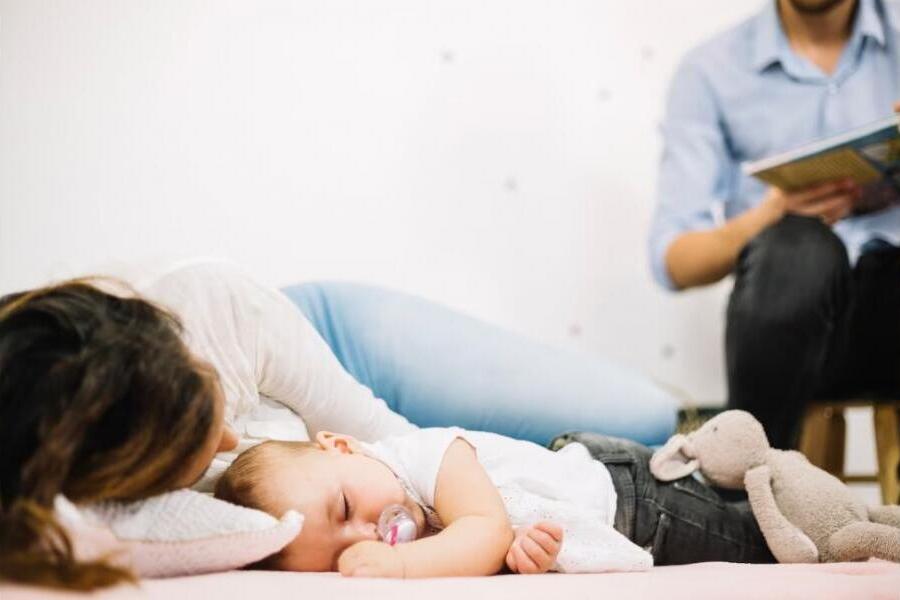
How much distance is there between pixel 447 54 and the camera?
4.57 ft

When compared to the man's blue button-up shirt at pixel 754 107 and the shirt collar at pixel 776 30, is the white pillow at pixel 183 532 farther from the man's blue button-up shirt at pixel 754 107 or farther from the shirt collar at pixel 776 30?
the shirt collar at pixel 776 30

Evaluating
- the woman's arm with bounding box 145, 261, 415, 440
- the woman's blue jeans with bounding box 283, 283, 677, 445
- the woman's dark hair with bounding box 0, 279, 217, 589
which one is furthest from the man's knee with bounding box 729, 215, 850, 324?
the woman's dark hair with bounding box 0, 279, 217, 589

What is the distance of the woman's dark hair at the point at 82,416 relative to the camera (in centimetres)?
49

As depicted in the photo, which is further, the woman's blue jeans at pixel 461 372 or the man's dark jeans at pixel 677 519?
the woman's blue jeans at pixel 461 372

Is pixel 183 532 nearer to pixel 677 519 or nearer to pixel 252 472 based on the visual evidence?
pixel 252 472

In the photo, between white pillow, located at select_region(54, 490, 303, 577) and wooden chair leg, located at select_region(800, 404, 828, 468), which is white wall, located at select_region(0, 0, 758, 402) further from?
white pillow, located at select_region(54, 490, 303, 577)

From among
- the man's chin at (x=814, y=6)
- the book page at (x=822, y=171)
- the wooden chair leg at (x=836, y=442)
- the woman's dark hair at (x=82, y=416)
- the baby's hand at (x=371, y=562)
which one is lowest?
the wooden chair leg at (x=836, y=442)

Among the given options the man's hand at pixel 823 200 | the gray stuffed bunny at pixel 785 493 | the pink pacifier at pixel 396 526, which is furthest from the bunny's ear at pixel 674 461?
the man's hand at pixel 823 200

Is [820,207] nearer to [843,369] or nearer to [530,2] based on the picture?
[843,369]

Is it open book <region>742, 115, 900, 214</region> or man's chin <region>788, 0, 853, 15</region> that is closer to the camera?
open book <region>742, 115, 900, 214</region>

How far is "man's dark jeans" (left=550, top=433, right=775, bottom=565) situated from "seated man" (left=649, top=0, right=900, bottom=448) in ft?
1.02

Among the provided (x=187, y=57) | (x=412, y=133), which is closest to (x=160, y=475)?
(x=187, y=57)

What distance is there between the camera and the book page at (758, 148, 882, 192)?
1072 mm

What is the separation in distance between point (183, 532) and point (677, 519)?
45cm
